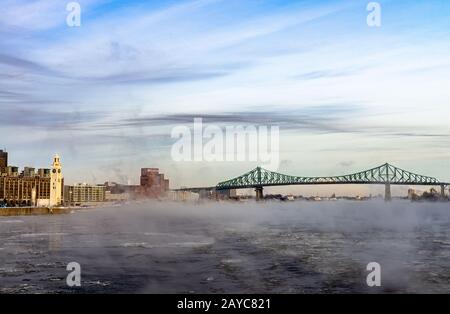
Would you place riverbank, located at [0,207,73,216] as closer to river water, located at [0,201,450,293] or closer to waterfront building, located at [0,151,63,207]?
waterfront building, located at [0,151,63,207]

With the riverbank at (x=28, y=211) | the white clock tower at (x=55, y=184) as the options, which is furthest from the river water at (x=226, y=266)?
the white clock tower at (x=55, y=184)

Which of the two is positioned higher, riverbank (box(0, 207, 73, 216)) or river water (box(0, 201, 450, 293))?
river water (box(0, 201, 450, 293))

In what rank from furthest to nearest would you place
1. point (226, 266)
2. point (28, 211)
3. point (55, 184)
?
1. point (55, 184)
2. point (28, 211)
3. point (226, 266)

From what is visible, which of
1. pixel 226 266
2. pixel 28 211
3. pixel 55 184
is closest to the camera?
pixel 226 266

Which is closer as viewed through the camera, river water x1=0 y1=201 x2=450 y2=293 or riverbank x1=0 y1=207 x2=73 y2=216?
river water x1=0 y1=201 x2=450 y2=293

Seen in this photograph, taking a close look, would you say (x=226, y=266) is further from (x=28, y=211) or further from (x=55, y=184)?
(x=55, y=184)

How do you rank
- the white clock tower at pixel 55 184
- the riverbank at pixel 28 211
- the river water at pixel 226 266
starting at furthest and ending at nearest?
1. the white clock tower at pixel 55 184
2. the riverbank at pixel 28 211
3. the river water at pixel 226 266

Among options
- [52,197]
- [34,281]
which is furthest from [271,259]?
[52,197]

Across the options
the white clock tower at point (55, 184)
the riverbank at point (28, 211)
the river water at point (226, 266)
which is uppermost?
the white clock tower at point (55, 184)

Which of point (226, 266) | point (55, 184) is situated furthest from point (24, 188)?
point (226, 266)

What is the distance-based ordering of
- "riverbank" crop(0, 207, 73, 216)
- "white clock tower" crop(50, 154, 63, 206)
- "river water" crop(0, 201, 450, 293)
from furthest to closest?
"white clock tower" crop(50, 154, 63, 206) < "riverbank" crop(0, 207, 73, 216) < "river water" crop(0, 201, 450, 293)

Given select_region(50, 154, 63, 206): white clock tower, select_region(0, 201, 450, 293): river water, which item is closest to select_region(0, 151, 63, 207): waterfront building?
select_region(50, 154, 63, 206): white clock tower

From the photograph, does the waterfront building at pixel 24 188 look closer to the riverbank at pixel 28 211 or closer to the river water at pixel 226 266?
the riverbank at pixel 28 211

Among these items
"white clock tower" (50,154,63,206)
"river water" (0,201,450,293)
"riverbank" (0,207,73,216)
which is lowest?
"riverbank" (0,207,73,216)
